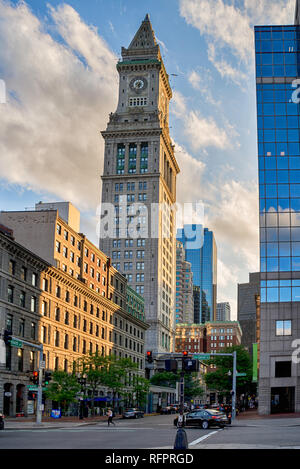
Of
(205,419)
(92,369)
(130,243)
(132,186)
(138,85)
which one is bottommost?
(205,419)

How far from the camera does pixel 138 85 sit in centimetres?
16812

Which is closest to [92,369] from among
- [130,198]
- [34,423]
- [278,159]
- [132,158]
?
[34,423]

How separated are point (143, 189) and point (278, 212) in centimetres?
8049

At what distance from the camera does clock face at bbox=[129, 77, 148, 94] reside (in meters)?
168

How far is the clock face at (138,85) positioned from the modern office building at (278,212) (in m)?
86.0

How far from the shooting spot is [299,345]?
73.1 meters

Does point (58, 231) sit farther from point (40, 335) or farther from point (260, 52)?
point (260, 52)

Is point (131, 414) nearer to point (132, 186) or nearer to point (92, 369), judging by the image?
point (92, 369)

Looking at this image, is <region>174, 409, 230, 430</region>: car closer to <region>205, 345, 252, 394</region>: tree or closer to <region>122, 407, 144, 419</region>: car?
<region>122, 407, 144, 419</region>: car

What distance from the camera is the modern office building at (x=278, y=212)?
73.6 metres

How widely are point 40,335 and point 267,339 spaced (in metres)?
30.1

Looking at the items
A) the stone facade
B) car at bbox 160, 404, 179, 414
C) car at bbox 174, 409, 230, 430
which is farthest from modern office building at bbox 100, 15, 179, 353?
car at bbox 174, 409, 230, 430

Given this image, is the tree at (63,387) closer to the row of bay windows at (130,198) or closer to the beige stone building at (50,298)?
the beige stone building at (50,298)
